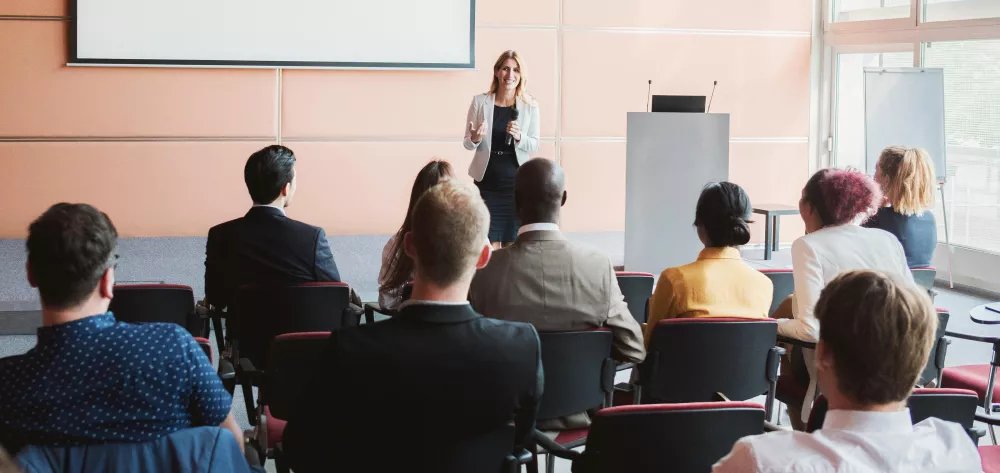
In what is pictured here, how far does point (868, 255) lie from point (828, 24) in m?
5.83

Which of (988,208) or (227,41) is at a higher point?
(227,41)

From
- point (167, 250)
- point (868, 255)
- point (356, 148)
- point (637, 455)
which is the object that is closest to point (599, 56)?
point (356, 148)

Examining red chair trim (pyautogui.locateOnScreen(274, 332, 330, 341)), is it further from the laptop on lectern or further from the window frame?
the window frame

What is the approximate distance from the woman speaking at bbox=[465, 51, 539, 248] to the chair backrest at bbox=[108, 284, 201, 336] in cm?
231

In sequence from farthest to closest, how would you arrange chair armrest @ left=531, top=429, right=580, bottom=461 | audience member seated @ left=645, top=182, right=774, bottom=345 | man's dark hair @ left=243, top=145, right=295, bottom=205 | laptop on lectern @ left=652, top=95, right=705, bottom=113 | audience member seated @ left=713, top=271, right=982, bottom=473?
laptop on lectern @ left=652, top=95, right=705, bottom=113
man's dark hair @ left=243, top=145, right=295, bottom=205
audience member seated @ left=645, top=182, right=774, bottom=345
chair armrest @ left=531, top=429, right=580, bottom=461
audience member seated @ left=713, top=271, right=982, bottom=473

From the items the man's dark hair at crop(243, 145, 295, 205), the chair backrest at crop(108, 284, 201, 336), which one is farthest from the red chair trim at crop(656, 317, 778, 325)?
the chair backrest at crop(108, 284, 201, 336)

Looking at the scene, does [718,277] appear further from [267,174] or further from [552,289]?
[267,174]

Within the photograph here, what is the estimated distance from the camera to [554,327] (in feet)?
9.66

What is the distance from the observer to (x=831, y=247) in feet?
11.0

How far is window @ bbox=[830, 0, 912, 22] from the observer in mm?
7895

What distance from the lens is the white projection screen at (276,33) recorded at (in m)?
7.20

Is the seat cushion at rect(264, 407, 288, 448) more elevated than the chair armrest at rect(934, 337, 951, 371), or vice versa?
the chair armrest at rect(934, 337, 951, 371)

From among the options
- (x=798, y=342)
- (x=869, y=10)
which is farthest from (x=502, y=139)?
(x=869, y=10)

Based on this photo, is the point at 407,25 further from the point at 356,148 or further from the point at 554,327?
the point at 554,327
